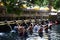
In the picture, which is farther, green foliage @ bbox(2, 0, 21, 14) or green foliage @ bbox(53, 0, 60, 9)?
green foliage @ bbox(53, 0, 60, 9)

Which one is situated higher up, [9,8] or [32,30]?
[9,8]

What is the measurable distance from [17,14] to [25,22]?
203 centimetres

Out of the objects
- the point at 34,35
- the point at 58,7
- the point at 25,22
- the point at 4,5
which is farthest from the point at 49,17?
the point at 34,35

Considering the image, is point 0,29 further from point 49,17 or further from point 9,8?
point 49,17

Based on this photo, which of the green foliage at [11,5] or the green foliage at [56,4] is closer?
the green foliage at [11,5]

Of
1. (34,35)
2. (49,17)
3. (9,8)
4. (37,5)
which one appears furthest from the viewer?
(49,17)

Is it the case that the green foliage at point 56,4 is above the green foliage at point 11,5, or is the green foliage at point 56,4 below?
below

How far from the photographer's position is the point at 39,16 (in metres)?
53.4

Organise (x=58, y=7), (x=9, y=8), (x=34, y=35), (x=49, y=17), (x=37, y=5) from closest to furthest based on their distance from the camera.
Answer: (x=34, y=35) → (x=9, y=8) → (x=37, y=5) → (x=49, y=17) → (x=58, y=7)

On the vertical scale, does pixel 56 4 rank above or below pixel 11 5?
below

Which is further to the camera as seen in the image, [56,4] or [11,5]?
[56,4]

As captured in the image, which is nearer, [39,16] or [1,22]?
[1,22]

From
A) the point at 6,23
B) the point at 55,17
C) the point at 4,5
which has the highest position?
the point at 4,5

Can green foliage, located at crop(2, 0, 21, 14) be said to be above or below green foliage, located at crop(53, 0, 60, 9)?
above
